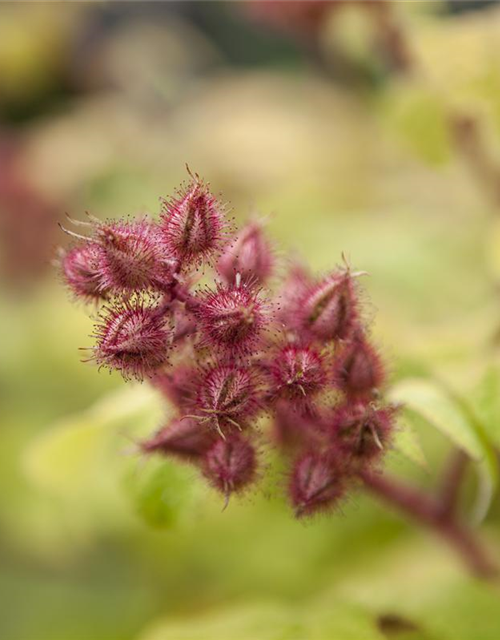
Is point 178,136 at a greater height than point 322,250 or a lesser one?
greater

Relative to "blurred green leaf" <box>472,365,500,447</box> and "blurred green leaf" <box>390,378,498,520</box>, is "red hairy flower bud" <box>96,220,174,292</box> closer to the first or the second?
"blurred green leaf" <box>390,378,498,520</box>

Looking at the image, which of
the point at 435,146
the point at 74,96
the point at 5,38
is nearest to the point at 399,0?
the point at 435,146

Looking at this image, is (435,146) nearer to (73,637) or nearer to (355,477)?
(355,477)

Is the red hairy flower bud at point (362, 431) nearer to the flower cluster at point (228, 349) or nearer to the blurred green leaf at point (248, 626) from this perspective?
the flower cluster at point (228, 349)

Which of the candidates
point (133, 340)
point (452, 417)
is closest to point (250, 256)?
point (133, 340)

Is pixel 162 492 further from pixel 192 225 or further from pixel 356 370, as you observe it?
pixel 192 225

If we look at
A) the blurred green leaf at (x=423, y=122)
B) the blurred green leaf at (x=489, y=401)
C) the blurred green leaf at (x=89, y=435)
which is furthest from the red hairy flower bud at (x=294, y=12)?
the blurred green leaf at (x=489, y=401)
